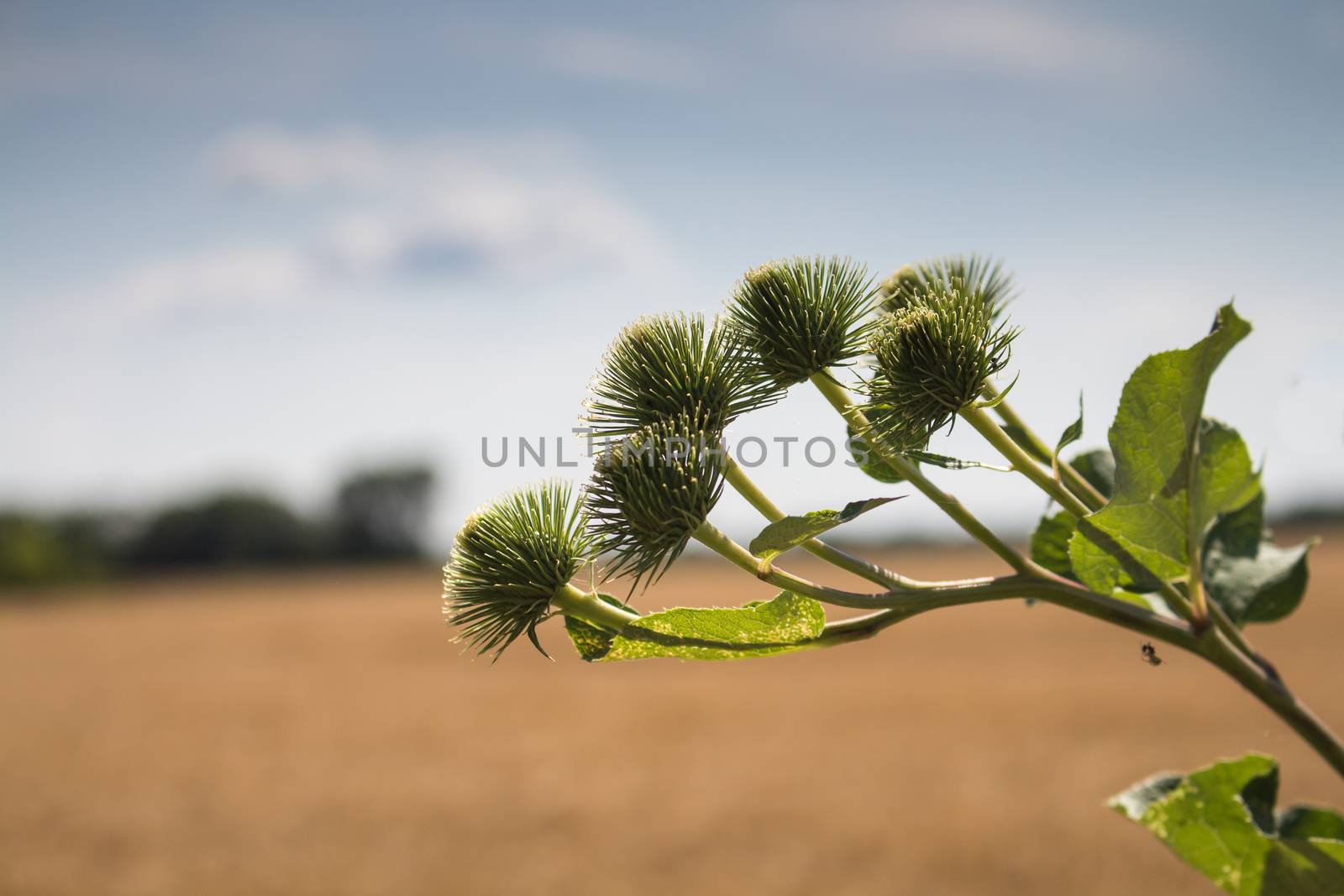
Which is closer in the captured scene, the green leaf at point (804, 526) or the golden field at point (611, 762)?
the green leaf at point (804, 526)

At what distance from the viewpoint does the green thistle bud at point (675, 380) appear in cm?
111

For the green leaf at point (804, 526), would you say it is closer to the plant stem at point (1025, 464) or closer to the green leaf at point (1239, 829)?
the plant stem at point (1025, 464)

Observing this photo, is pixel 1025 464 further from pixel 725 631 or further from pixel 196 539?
pixel 196 539

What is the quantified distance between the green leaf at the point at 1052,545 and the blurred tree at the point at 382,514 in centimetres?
7437

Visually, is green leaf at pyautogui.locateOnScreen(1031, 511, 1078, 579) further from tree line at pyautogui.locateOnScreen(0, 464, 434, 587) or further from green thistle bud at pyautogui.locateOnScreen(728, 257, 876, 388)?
tree line at pyautogui.locateOnScreen(0, 464, 434, 587)

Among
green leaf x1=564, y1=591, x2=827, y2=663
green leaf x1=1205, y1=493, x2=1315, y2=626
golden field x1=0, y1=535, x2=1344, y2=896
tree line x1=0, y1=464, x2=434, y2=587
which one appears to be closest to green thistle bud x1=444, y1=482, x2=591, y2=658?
green leaf x1=564, y1=591, x2=827, y2=663

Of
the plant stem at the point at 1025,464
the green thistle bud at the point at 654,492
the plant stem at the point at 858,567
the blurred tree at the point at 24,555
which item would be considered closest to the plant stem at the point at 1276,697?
the plant stem at the point at 1025,464

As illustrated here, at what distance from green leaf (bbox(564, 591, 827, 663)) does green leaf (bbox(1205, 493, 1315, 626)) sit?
0.53 meters

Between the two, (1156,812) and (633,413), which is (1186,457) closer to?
(1156,812)

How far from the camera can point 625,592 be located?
3.42 feet

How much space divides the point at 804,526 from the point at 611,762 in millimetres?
31670

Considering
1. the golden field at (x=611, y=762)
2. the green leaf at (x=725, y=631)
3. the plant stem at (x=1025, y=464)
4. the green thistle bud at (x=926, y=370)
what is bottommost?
the golden field at (x=611, y=762)

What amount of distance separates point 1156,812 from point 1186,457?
1.09ft

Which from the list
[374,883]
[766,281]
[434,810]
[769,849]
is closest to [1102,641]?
[769,849]
